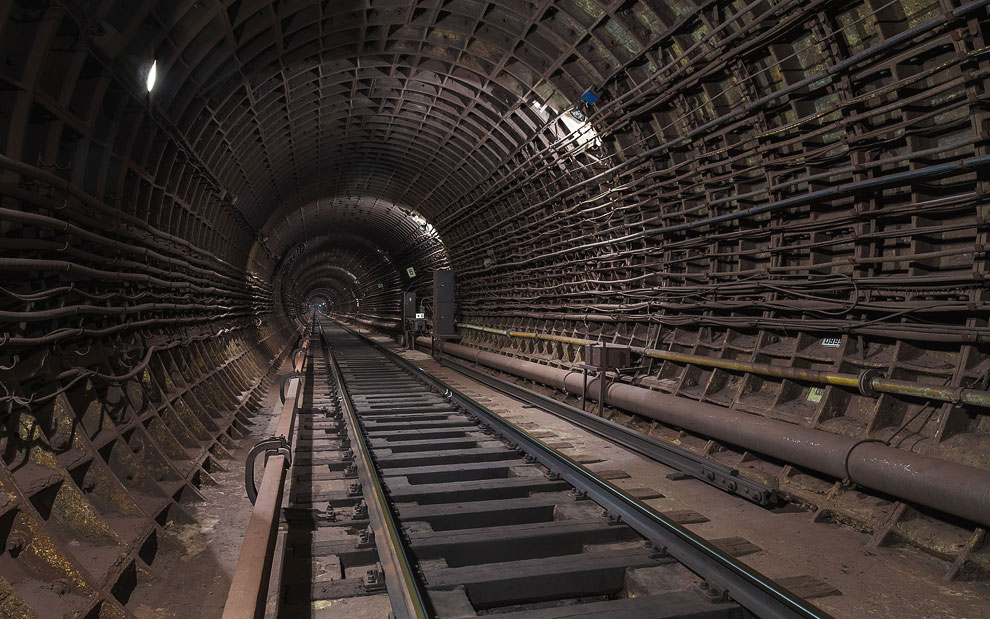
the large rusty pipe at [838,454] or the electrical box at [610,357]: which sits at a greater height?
the electrical box at [610,357]

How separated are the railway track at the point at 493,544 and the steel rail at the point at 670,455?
38.1 inches

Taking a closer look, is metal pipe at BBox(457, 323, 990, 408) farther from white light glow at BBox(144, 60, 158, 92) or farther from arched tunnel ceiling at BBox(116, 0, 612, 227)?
white light glow at BBox(144, 60, 158, 92)

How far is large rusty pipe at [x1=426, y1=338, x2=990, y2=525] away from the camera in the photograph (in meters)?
4.85

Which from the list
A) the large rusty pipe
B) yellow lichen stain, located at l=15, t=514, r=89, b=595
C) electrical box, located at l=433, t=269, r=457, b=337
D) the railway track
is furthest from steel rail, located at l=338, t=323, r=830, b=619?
electrical box, located at l=433, t=269, r=457, b=337

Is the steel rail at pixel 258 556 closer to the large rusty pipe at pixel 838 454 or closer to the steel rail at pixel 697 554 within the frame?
the steel rail at pixel 697 554

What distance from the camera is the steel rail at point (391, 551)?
3.76 metres

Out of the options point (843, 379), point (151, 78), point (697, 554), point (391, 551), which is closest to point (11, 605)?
point (391, 551)

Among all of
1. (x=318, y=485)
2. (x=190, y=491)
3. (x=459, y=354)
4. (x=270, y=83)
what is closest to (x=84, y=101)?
(x=190, y=491)

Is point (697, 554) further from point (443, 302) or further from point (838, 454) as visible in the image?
point (443, 302)

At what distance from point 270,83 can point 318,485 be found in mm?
7722

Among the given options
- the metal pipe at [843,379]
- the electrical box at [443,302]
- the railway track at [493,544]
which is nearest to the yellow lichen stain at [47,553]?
the railway track at [493,544]

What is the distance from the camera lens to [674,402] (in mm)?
8977

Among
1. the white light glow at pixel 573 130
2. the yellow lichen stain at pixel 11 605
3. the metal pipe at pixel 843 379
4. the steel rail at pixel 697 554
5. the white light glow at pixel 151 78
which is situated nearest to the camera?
the yellow lichen stain at pixel 11 605

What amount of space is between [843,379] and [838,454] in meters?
0.94
